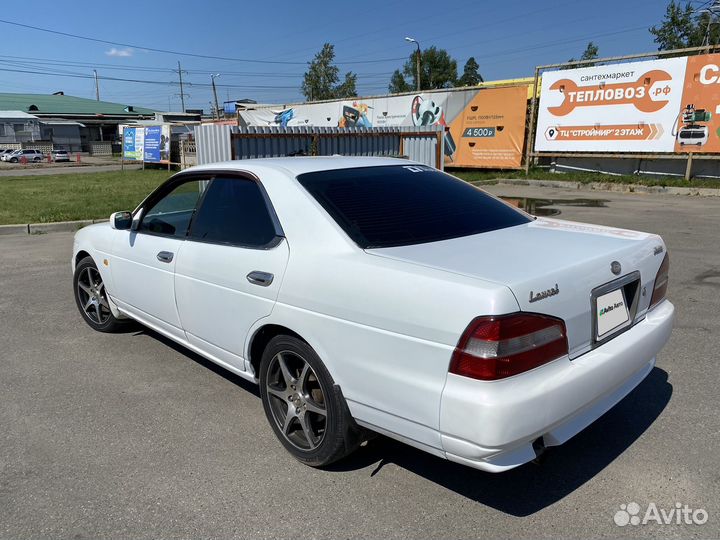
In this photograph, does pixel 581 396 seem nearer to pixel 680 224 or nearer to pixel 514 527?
pixel 514 527

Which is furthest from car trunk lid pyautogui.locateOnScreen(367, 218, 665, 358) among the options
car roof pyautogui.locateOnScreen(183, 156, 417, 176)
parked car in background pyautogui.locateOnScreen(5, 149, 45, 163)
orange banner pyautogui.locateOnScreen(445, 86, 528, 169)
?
parked car in background pyautogui.locateOnScreen(5, 149, 45, 163)

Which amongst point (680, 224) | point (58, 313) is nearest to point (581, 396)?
point (58, 313)

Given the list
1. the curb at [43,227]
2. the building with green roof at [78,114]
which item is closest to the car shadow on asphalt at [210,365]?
the curb at [43,227]

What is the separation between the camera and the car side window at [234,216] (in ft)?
10.6

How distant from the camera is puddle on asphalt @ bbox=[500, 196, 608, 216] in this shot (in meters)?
12.1

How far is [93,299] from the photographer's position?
16.9ft

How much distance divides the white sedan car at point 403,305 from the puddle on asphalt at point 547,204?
29.0 feet

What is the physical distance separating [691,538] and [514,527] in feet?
2.43

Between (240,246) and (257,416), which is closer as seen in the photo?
(240,246)

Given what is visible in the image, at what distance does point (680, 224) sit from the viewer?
10016 millimetres

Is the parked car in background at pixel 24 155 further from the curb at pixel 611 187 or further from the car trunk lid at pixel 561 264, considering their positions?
the car trunk lid at pixel 561 264

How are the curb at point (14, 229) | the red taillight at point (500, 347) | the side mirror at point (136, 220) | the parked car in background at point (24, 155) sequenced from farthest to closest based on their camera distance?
the parked car in background at point (24, 155) → the curb at point (14, 229) → the side mirror at point (136, 220) → the red taillight at point (500, 347)

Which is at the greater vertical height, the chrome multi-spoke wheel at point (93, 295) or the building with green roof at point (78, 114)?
the building with green roof at point (78, 114)

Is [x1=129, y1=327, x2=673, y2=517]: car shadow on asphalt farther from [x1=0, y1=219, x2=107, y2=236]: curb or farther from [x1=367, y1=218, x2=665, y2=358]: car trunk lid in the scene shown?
[x1=0, y1=219, x2=107, y2=236]: curb
